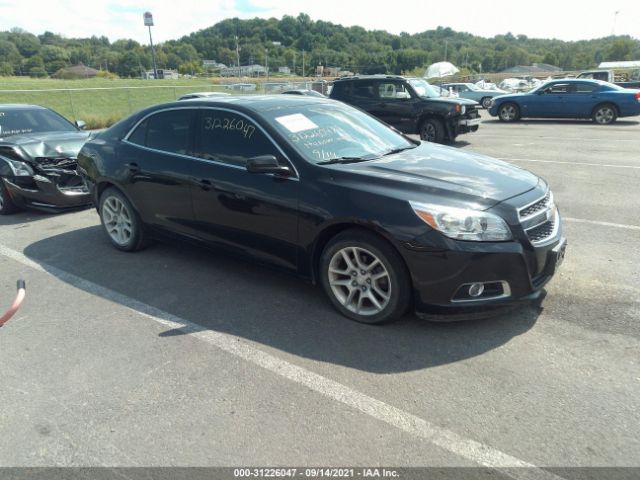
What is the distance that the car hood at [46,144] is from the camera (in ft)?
24.1

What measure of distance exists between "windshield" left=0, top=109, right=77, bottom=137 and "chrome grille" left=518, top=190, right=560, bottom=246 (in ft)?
24.8

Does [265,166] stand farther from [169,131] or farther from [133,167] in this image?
[133,167]

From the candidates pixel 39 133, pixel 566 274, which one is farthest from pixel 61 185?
pixel 566 274

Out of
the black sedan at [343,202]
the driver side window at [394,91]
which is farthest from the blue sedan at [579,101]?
the black sedan at [343,202]

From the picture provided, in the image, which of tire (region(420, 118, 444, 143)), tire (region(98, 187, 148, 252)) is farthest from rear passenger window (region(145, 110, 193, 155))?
tire (region(420, 118, 444, 143))

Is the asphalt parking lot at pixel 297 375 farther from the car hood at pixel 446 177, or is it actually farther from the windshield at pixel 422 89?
the windshield at pixel 422 89

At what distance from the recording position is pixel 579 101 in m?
17.1

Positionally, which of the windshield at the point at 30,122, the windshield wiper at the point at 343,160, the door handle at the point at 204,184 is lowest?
the door handle at the point at 204,184

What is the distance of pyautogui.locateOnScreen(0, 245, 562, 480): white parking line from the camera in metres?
2.49

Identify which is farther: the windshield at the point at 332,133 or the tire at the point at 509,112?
the tire at the point at 509,112

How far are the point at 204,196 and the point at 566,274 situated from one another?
10.9ft

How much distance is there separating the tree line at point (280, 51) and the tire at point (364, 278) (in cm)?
Answer: 8862

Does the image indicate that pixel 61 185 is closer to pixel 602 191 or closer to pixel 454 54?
pixel 602 191

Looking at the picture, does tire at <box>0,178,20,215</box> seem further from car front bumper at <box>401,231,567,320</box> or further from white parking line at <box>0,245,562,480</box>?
car front bumper at <box>401,231,567,320</box>
